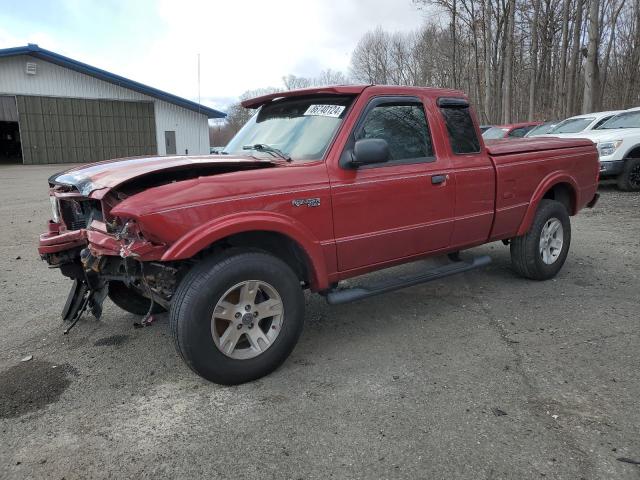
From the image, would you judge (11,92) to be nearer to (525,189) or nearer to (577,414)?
(525,189)

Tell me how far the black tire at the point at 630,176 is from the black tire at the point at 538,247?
23.7 feet

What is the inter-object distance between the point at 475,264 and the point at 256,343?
242 centimetres

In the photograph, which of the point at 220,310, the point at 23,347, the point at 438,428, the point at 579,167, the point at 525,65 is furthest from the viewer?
the point at 525,65

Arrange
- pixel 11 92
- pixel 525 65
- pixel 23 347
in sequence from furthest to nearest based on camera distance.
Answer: pixel 525 65 → pixel 11 92 → pixel 23 347

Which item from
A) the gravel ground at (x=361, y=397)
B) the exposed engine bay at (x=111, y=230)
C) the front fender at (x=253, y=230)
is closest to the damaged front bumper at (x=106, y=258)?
the exposed engine bay at (x=111, y=230)

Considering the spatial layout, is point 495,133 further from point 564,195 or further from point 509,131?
point 564,195

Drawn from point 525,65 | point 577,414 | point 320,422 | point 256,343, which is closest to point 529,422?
point 577,414

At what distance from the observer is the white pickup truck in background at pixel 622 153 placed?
1102cm

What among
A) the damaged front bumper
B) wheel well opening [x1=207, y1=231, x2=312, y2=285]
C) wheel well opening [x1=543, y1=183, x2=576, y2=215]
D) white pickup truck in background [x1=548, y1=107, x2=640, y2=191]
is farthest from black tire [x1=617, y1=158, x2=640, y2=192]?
the damaged front bumper

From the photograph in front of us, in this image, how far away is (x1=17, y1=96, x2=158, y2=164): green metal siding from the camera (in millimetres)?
26625

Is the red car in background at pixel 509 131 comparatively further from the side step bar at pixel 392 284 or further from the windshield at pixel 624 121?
the side step bar at pixel 392 284

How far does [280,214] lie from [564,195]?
3.91m

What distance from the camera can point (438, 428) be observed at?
2.79 metres

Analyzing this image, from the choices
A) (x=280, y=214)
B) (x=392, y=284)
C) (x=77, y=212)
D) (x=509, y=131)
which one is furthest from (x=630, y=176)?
(x=77, y=212)
